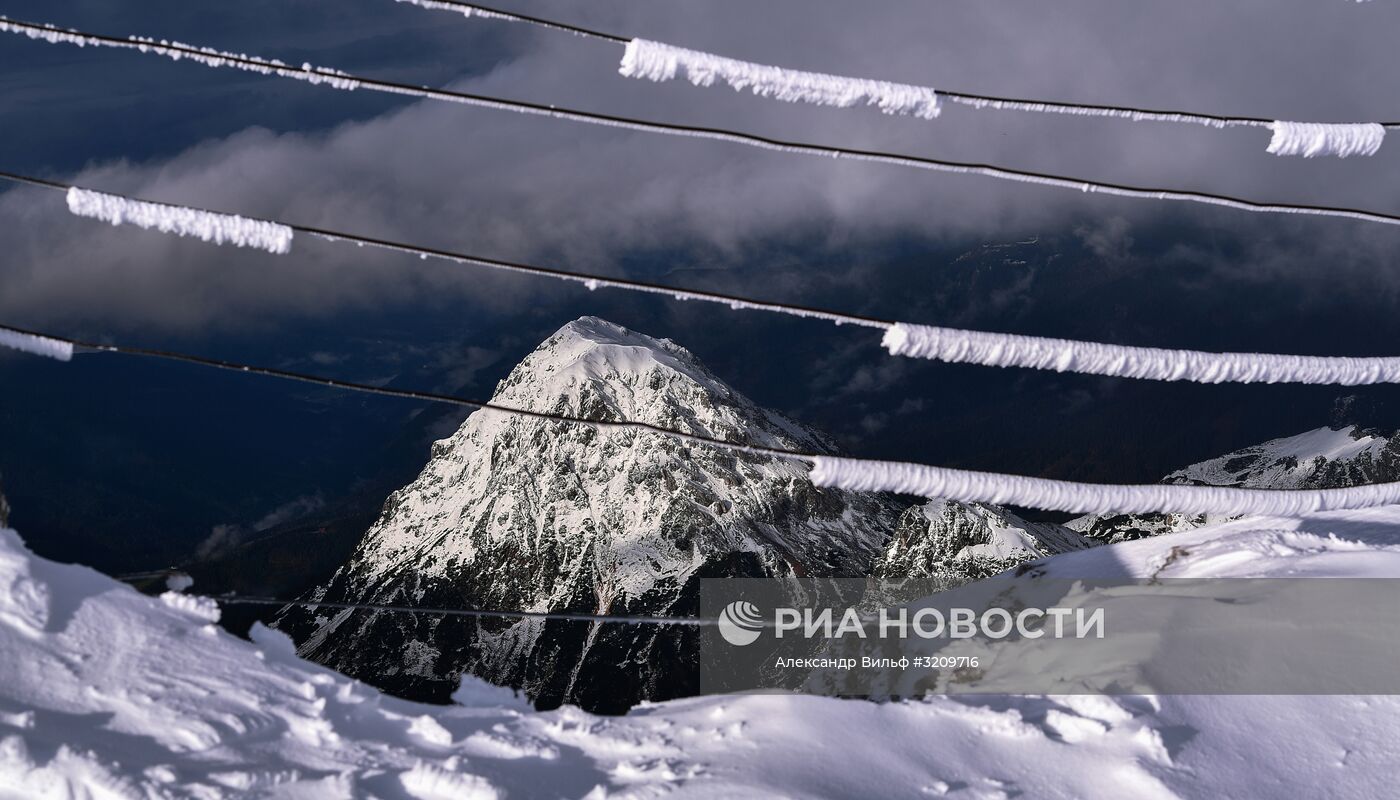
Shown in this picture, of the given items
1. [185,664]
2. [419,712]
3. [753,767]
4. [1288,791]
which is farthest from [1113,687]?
[185,664]

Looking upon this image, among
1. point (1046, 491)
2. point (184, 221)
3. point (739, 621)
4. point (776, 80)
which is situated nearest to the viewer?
point (776, 80)

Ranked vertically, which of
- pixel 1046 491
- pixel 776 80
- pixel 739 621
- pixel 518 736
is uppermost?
pixel 776 80

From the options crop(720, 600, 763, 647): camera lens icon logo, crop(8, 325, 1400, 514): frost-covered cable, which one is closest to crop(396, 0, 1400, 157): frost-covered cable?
crop(8, 325, 1400, 514): frost-covered cable

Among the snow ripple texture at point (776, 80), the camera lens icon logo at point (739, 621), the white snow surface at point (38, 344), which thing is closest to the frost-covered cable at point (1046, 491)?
the snow ripple texture at point (776, 80)

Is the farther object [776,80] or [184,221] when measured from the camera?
[184,221]

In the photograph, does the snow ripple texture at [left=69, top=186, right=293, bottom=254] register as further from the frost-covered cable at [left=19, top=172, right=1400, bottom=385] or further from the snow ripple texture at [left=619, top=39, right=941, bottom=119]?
the snow ripple texture at [left=619, top=39, right=941, bottom=119]

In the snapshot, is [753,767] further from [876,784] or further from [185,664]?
[185,664]

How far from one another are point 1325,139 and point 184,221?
14354 millimetres

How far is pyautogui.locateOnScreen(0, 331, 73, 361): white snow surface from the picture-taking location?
13492 mm

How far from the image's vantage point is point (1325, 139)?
1444 cm

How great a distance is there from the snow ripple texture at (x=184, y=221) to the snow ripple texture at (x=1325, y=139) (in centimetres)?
1238

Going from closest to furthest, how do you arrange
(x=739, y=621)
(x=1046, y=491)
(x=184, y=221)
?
(x=184, y=221) < (x=1046, y=491) < (x=739, y=621)

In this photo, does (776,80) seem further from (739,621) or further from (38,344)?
(739,621)

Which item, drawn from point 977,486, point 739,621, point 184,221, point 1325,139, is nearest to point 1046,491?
point 977,486
